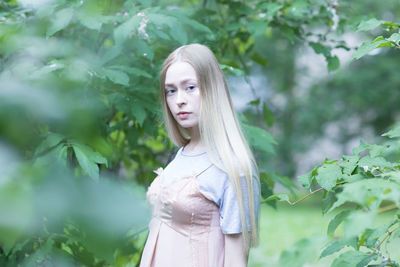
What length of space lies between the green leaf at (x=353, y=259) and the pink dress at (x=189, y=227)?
20.9 inches

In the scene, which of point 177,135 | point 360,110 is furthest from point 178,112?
point 360,110

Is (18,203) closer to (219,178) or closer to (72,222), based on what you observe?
(72,222)

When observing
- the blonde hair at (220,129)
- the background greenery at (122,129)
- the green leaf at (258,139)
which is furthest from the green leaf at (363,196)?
the green leaf at (258,139)

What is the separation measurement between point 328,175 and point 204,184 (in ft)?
1.53

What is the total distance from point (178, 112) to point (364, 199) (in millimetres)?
1086

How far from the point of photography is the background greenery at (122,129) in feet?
1.15

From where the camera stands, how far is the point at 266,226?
966cm

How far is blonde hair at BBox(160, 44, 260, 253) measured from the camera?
1745 mm

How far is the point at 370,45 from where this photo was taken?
1.51m

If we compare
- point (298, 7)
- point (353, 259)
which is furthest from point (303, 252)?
point (298, 7)

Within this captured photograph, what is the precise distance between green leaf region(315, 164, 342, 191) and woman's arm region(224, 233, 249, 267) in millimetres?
396

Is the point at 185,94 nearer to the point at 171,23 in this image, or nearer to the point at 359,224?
the point at 171,23

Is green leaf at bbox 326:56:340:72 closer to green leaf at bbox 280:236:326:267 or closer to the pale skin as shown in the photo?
the pale skin

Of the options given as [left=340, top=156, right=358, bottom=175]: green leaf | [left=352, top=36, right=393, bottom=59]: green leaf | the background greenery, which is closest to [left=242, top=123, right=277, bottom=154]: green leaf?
the background greenery
